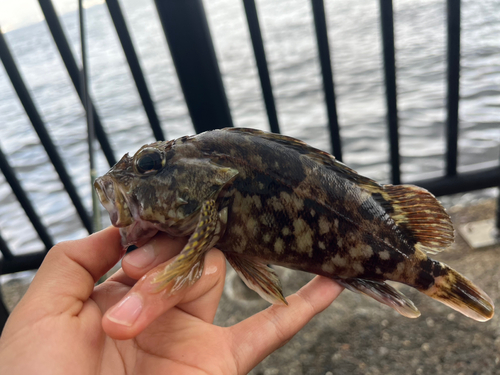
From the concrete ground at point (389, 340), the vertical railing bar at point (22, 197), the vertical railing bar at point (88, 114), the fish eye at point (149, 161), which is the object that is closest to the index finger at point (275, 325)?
the fish eye at point (149, 161)

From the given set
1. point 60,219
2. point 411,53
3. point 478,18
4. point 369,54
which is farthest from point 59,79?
point 478,18

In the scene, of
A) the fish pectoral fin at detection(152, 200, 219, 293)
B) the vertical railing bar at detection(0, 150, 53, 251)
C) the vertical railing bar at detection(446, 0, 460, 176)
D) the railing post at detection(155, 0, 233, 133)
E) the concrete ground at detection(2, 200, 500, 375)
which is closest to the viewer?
the fish pectoral fin at detection(152, 200, 219, 293)

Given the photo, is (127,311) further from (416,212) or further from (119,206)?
(416,212)

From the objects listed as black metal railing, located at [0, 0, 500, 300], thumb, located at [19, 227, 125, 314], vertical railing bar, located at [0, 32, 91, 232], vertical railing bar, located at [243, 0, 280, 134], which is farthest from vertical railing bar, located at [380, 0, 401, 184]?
vertical railing bar, located at [0, 32, 91, 232]

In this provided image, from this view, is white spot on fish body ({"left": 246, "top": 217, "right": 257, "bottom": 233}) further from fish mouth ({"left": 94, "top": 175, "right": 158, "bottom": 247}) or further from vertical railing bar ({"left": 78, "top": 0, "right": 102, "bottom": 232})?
vertical railing bar ({"left": 78, "top": 0, "right": 102, "bottom": 232})

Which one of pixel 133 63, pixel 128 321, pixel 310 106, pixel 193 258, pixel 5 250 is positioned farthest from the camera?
pixel 310 106

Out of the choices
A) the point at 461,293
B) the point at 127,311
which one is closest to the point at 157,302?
the point at 127,311

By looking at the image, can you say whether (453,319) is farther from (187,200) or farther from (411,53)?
(411,53)
